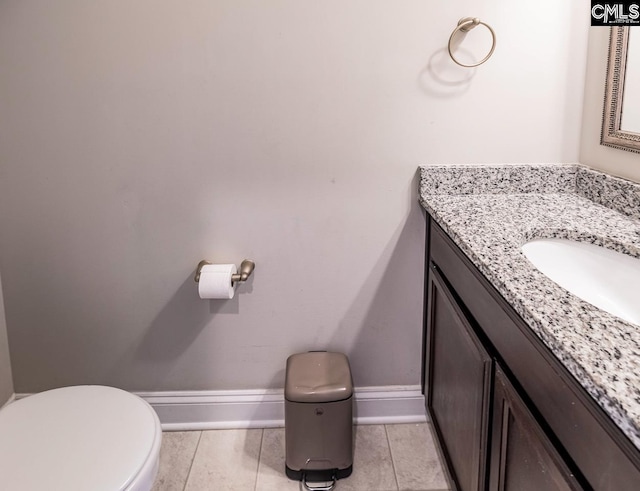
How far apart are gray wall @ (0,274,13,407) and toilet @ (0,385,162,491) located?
2.03 ft

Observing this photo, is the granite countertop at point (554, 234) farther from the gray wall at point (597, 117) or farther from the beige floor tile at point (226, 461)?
the beige floor tile at point (226, 461)

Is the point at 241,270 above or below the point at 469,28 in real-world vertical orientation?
below

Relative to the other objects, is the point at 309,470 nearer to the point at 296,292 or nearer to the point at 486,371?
the point at 296,292

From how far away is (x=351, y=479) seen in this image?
1.76 meters

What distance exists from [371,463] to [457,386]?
22.3 inches

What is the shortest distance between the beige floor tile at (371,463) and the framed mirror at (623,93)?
3.80 ft

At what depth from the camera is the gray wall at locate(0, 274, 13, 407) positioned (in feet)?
6.19

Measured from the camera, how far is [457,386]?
1412 mm

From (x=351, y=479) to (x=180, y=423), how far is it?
638 millimetres

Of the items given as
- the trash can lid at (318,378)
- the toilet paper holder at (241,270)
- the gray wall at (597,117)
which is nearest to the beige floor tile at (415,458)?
the trash can lid at (318,378)

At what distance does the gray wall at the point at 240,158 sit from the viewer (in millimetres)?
1669

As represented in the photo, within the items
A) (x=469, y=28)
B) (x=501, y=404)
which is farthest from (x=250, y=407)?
(x=469, y=28)

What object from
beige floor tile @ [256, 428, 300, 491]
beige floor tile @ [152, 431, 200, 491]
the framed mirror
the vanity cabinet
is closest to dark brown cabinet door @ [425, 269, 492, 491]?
the vanity cabinet

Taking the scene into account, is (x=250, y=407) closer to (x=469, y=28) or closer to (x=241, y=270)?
(x=241, y=270)
